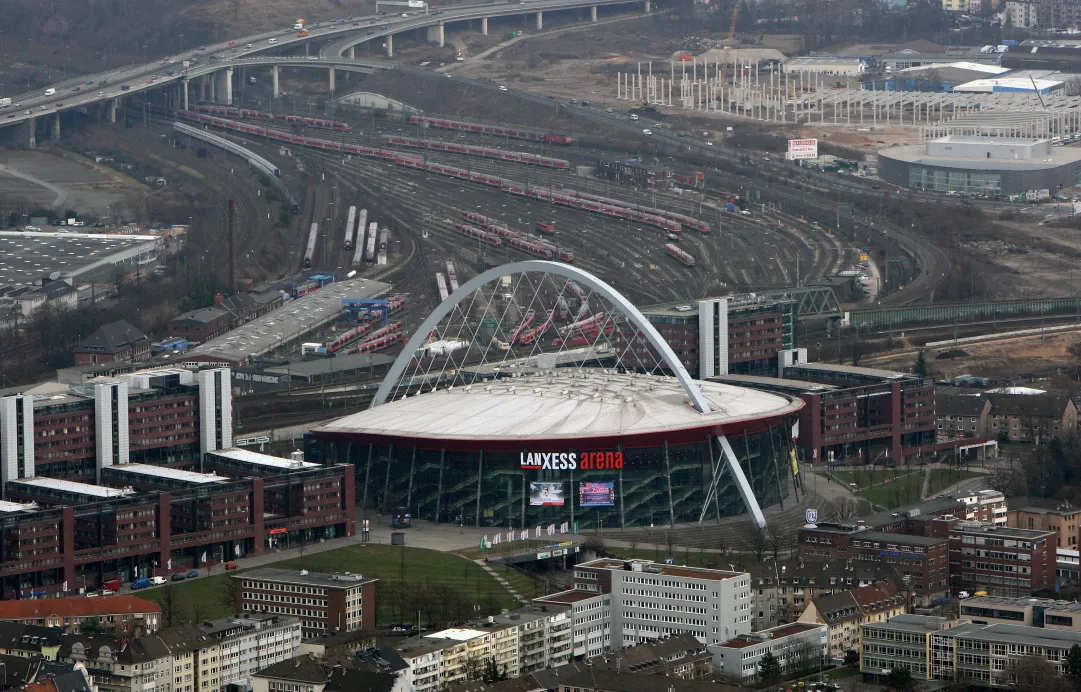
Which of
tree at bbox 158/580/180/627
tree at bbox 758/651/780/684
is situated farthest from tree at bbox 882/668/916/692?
tree at bbox 158/580/180/627

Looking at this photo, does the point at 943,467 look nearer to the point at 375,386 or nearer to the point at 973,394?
the point at 973,394

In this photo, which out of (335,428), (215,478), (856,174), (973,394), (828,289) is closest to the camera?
(215,478)

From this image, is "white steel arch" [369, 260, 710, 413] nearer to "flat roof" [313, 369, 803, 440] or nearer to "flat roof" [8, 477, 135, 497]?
"flat roof" [313, 369, 803, 440]

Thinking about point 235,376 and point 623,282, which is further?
point 623,282

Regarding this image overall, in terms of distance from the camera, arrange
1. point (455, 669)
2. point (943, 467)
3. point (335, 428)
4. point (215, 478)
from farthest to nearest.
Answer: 1. point (943, 467)
2. point (335, 428)
3. point (215, 478)
4. point (455, 669)

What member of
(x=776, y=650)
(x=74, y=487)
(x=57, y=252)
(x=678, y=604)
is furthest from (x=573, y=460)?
(x=57, y=252)

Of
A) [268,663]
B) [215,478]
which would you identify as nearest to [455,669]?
[268,663]

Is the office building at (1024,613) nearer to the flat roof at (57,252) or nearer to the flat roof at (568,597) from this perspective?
the flat roof at (568,597)
